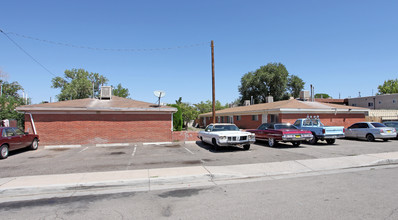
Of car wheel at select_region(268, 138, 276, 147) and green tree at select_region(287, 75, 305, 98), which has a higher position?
green tree at select_region(287, 75, 305, 98)

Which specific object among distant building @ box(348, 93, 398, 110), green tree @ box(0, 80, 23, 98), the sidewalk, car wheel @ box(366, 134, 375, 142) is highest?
green tree @ box(0, 80, 23, 98)

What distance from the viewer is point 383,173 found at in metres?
7.24

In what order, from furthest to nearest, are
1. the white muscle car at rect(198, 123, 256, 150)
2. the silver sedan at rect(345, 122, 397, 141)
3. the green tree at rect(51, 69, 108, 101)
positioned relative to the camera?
the green tree at rect(51, 69, 108, 101)
the silver sedan at rect(345, 122, 397, 141)
the white muscle car at rect(198, 123, 256, 150)

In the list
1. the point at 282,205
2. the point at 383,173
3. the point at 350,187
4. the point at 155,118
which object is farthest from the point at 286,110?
the point at 282,205

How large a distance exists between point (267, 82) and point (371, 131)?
122ft

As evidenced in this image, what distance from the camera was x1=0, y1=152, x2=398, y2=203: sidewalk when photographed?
19.1ft

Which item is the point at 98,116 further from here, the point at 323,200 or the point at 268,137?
the point at 323,200

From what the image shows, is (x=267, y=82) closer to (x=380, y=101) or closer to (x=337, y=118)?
(x=380, y=101)

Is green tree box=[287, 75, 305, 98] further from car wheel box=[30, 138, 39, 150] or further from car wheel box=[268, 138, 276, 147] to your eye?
car wheel box=[30, 138, 39, 150]

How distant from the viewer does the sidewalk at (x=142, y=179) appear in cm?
583

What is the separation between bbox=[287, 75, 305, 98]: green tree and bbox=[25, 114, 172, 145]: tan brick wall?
4544 centimetres

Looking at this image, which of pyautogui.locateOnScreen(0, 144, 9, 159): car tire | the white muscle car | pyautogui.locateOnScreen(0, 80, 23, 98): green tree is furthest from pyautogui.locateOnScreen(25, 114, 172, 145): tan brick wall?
pyautogui.locateOnScreen(0, 80, 23, 98): green tree

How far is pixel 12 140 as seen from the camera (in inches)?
428

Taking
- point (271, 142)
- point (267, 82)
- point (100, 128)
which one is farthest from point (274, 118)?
point (267, 82)
